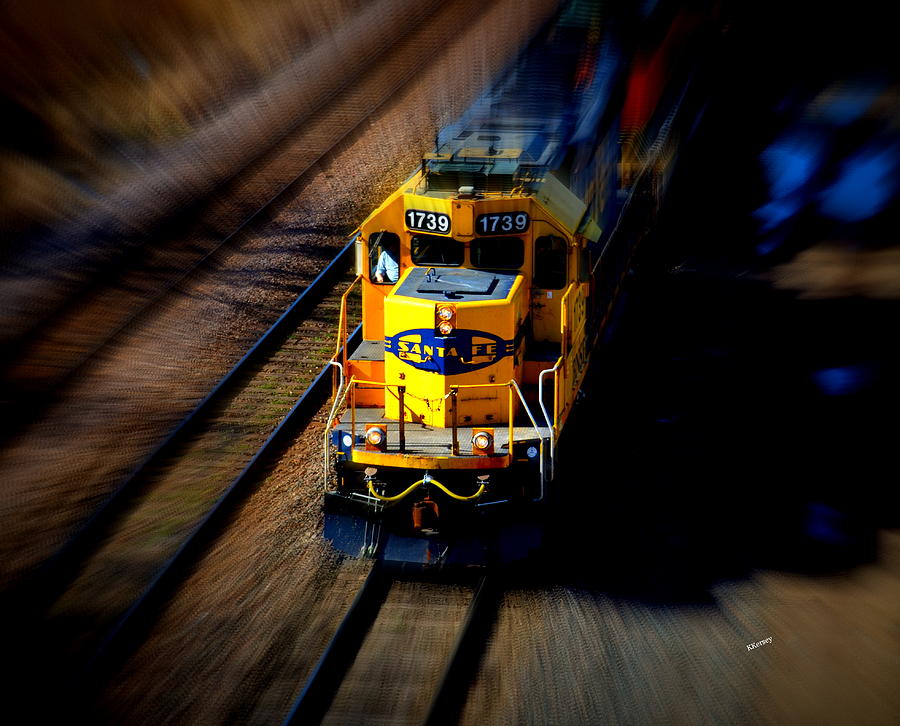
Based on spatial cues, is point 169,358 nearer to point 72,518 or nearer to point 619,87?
point 72,518

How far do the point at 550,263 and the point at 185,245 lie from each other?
7.92m

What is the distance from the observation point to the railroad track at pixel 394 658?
6984 mm

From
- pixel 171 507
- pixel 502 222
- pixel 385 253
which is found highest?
pixel 502 222

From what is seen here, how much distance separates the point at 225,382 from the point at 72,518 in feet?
10.1

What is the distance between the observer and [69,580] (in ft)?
28.4

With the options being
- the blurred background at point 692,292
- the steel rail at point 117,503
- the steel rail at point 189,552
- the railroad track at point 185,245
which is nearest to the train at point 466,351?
the blurred background at point 692,292

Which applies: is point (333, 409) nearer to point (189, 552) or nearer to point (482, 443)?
point (482, 443)

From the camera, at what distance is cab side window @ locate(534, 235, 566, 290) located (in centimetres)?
976

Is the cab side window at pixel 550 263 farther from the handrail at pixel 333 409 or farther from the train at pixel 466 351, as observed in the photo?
the handrail at pixel 333 409

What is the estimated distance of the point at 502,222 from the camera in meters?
9.59

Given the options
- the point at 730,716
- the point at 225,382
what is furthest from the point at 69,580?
the point at 730,716

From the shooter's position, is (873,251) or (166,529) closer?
(166,529)

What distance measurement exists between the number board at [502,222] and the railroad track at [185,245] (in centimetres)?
608

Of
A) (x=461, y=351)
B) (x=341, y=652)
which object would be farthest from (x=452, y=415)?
(x=341, y=652)
